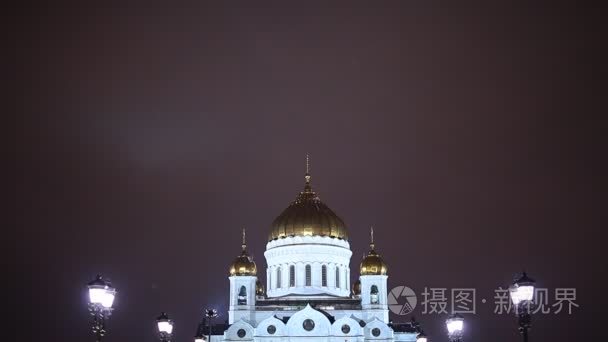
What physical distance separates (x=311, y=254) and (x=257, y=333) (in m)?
8.36

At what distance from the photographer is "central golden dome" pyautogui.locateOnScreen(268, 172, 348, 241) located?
218ft

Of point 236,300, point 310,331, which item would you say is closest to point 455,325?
point 310,331

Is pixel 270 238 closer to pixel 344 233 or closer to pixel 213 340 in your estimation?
pixel 344 233

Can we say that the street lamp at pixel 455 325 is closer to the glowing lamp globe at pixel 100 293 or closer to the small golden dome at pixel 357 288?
the glowing lamp globe at pixel 100 293

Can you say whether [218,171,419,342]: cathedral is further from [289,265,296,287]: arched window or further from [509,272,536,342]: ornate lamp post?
[509,272,536,342]: ornate lamp post

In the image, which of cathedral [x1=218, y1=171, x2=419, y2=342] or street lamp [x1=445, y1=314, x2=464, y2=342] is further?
cathedral [x1=218, y1=171, x2=419, y2=342]

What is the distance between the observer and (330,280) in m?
65.8

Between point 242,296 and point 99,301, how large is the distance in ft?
136

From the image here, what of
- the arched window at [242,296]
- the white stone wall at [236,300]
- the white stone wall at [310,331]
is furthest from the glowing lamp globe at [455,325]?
the arched window at [242,296]

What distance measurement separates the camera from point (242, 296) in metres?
63.0

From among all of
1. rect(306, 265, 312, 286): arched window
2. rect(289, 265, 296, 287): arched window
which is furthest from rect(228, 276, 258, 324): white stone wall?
rect(306, 265, 312, 286): arched window

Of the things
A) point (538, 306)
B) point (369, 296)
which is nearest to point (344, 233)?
point (369, 296)

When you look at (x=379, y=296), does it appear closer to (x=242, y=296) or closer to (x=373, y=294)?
(x=373, y=294)

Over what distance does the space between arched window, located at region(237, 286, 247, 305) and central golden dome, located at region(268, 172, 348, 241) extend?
5.87 m
